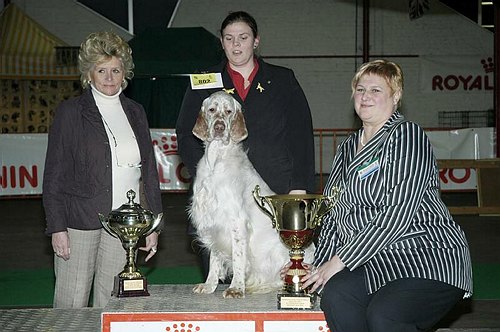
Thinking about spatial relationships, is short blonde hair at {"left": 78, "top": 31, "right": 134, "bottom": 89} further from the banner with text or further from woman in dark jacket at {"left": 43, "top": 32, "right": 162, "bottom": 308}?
the banner with text

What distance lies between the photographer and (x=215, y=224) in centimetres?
368

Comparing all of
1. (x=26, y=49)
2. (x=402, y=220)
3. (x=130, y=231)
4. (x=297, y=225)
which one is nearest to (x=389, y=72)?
(x=402, y=220)

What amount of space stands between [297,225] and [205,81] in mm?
920

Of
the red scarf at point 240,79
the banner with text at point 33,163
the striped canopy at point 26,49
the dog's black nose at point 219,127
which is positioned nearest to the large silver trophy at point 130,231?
the dog's black nose at point 219,127

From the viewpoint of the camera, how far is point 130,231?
142 inches

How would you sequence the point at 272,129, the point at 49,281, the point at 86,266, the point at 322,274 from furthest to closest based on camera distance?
the point at 49,281 < the point at 272,129 < the point at 86,266 < the point at 322,274

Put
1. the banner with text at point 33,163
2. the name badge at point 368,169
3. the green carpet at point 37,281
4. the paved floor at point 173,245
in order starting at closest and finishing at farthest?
the name badge at point 368,169 < the paved floor at point 173,245 < the green carpet at point 37,281 < the banner with text at point 33,163

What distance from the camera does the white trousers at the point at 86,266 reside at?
3.82 meters

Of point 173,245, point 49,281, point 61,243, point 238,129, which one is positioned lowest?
point 49,281

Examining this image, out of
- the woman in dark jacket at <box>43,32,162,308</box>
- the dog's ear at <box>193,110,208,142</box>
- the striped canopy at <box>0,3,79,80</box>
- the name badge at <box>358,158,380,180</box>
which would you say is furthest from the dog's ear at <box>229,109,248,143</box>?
the striped canopy at <box>0,3,79,80</box>

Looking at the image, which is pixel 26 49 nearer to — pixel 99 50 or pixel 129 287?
pixel 99 50

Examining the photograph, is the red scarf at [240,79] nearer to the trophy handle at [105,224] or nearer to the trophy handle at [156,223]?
the trophy handle at [156,223]

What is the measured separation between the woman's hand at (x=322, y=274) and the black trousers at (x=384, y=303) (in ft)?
0.10

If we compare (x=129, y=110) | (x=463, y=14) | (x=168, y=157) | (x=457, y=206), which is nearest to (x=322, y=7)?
(x=463, y=14)
